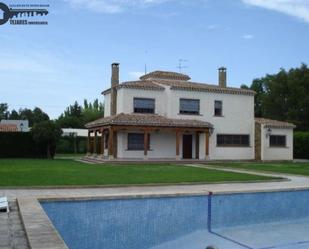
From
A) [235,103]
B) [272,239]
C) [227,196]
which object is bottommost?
[272,239]

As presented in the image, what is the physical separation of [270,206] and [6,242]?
895 centimetres

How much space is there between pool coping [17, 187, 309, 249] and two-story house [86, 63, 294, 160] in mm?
19995

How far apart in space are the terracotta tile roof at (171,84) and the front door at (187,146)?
3.72 metres

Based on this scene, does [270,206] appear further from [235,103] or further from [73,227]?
[235,103]

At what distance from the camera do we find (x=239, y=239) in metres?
11.5

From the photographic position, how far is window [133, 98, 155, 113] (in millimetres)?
35094

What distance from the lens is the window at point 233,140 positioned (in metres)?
37.4

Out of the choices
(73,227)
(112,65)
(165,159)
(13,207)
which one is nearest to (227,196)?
(73,227)

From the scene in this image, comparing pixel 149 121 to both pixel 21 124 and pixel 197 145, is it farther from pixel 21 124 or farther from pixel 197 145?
pixel 21 124

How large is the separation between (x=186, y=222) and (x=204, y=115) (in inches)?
990

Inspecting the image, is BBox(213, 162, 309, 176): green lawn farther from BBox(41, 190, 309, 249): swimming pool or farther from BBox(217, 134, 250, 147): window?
BBox(41, 190, 309, 249): swimming pool

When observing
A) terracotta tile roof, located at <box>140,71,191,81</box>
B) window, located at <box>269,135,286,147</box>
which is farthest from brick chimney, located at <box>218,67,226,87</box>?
window, located at <box>269,135,286,147</box>

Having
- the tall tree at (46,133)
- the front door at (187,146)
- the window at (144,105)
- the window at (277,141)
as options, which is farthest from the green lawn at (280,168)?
the tall tree at (46,133)

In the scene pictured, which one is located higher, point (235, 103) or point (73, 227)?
point (235, 103)
